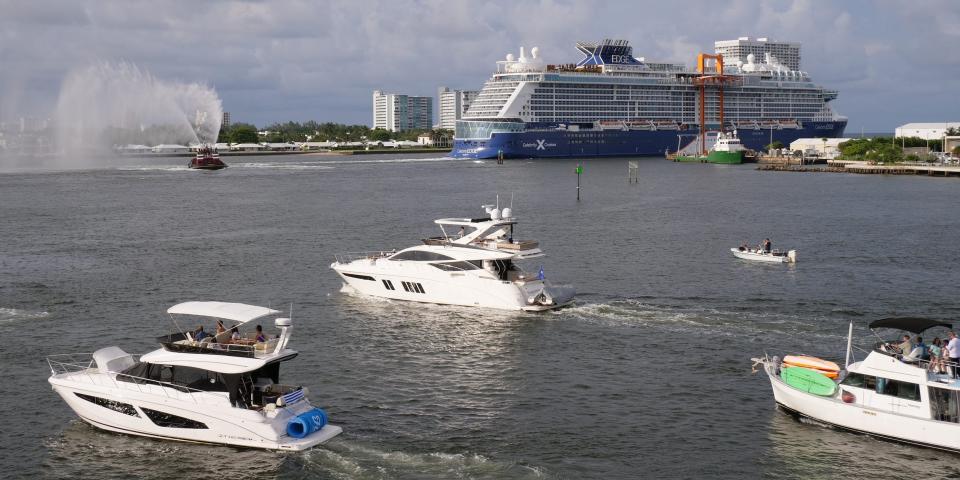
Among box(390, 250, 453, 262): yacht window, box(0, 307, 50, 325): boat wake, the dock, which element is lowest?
box(0, 307, 50, 325): boat wake

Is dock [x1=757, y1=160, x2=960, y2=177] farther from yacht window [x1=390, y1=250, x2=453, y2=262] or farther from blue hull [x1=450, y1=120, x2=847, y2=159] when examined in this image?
yacht window [x1=390, y1=250, x2=453, y2=262]

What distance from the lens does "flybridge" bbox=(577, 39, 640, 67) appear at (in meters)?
177

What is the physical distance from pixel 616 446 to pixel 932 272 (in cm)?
2780

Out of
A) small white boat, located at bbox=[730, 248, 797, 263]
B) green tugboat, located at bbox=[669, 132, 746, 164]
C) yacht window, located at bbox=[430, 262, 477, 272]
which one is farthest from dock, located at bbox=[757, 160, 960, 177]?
yacht window, located at bbox=[430, 262, 477, 272]

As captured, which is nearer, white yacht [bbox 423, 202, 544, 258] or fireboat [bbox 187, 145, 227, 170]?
white yacht [bbox 423, 202, 544, 258]

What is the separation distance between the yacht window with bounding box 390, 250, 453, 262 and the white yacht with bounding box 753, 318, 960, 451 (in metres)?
15.8

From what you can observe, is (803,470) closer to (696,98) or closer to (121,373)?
(121,373)

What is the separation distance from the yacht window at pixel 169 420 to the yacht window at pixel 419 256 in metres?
15.6

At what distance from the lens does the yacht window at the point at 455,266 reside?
35.8 metres

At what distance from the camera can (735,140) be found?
6230 inches

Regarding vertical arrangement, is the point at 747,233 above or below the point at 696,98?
below

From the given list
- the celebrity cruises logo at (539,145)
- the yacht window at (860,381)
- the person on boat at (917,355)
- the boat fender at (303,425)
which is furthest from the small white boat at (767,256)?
the celebrity cruises logo at (539,145)

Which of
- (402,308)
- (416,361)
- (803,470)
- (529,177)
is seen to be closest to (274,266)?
(402,308)

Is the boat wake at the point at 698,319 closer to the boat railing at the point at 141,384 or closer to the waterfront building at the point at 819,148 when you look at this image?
the boat railing at the point at 141,384
